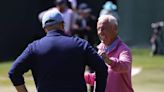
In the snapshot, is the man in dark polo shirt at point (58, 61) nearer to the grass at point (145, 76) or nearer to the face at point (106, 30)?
the face at point (106, 30)

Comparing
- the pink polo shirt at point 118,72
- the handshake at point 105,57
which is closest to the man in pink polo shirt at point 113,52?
the pink polo shirt at point 118,72

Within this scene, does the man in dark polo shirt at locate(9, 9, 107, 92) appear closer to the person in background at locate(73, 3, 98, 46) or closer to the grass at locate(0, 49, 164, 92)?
the grass at locate(0, 49, 164, 92)

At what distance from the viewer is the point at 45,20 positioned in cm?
558

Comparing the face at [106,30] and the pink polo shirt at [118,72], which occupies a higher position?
the face at [106,30]

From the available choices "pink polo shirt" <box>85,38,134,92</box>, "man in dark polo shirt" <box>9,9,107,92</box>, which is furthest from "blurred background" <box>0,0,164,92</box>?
"man in dark polo shirt" <box>9,9,107,92</box>

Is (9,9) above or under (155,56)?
above

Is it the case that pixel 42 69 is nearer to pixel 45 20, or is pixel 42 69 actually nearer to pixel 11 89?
pixel 45 20

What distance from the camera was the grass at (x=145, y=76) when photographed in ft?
44.1

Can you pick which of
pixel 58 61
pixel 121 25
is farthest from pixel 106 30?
pixel 121 25

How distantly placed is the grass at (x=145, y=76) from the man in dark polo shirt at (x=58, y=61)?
741cm

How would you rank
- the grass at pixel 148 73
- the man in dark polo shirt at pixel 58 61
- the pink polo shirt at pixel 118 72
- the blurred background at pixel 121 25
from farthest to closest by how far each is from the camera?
the blurred background at pixel 121 25, the grass at pixel 148 73, the pink polo shirt at pixel 118 72, the man in dark polo shirt at pixel 58 61

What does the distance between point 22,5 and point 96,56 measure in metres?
16.3

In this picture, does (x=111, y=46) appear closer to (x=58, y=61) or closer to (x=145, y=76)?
(x=58, y=61)

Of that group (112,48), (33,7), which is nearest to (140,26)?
(33,7)
